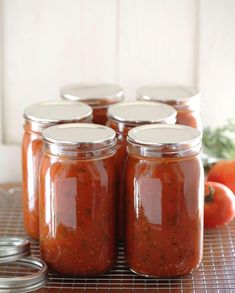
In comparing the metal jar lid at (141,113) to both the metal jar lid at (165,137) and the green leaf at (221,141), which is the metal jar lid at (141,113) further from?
the green leaf at (221,141)

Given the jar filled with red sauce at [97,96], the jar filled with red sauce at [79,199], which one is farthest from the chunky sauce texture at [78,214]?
the jar filled with red sauce at [97,96]

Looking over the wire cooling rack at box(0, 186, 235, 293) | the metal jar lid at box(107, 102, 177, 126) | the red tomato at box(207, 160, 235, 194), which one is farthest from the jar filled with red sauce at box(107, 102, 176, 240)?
the red tomato at box(207, 160, 235, 194)

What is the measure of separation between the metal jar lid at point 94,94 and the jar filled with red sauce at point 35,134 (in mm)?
51

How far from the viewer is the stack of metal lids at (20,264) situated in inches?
44.4

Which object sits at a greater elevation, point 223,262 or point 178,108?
point 178,108

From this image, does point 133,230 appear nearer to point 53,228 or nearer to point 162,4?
point 53,228

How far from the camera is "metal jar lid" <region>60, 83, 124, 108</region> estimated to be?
1.36 meters

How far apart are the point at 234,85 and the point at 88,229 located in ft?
1.80

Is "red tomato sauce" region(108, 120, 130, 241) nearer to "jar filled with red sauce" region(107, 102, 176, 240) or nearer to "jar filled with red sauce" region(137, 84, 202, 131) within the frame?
"jar filled with red sauce" region(107, 102, 176, 240)

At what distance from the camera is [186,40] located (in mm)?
1561

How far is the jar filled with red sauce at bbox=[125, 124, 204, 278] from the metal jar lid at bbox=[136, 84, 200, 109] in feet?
0.50

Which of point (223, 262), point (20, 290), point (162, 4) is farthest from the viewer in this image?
point (162, 4)

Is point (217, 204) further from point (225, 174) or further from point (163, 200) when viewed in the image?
point (163, 200)

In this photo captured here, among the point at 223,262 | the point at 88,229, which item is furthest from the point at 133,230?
the point at 223,262
